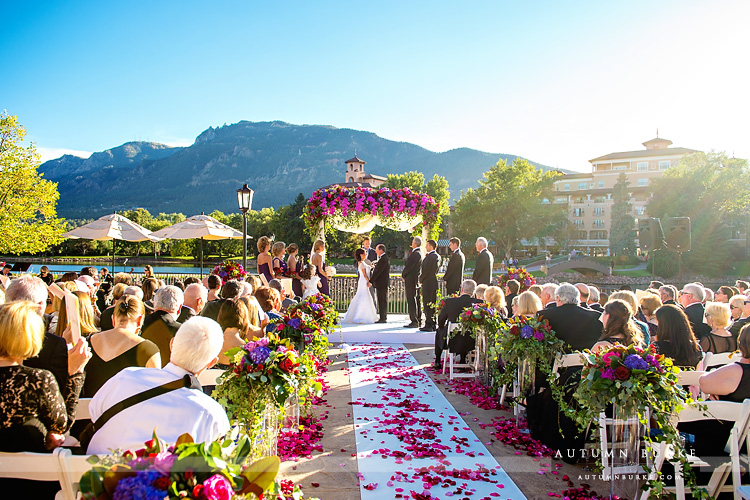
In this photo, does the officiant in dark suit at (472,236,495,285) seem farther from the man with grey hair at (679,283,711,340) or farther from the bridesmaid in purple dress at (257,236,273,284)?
the bridesmaid in purple dress at (257,236,273,284)

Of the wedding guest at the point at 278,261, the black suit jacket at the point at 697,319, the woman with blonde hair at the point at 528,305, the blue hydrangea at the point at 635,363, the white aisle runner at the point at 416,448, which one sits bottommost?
the white aisle runner at the point at 416,448

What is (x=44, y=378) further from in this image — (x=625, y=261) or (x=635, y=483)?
(x=625, y=261)

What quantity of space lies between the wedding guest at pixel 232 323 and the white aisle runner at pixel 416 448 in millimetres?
1634

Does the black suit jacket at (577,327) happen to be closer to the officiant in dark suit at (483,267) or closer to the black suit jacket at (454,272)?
A: the officiant in dark suit at (483,267)

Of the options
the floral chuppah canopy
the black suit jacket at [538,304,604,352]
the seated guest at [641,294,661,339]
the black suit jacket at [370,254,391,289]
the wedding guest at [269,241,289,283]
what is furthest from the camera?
the floral chuppah canopy

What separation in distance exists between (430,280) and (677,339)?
6.85 m

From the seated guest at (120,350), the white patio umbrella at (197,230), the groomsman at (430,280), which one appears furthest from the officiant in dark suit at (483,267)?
the seated guest at (120,350)

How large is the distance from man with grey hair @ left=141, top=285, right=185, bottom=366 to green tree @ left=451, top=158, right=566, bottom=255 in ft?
171

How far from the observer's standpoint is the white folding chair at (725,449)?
3162 millimetres

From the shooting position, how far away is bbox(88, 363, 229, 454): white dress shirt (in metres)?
2.13

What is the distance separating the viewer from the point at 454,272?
11.2 metres

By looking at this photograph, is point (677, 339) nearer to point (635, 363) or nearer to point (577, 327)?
point (577, 327)

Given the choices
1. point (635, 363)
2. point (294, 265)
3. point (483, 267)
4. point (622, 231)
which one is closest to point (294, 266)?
point (294, 265)

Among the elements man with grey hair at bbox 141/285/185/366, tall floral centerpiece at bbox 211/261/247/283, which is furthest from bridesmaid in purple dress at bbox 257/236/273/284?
man with grey hair at bbox 141/285/185/366
